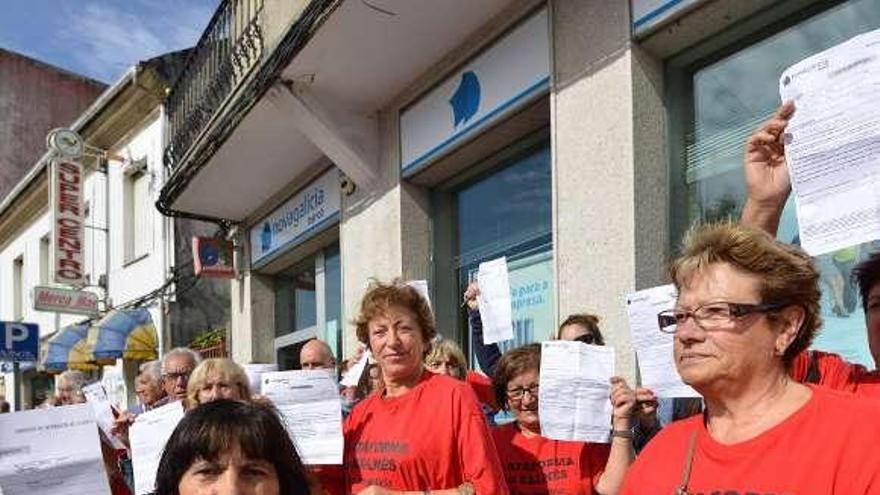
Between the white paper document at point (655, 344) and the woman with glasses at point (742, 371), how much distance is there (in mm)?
752

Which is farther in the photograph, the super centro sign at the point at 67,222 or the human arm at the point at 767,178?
the super centro sign at the point at 67,222

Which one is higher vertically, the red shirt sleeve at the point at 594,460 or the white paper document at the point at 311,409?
the white paper document at the point at 311,409

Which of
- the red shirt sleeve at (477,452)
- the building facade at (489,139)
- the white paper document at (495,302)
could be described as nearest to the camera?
the red shirt sleeve at (477,452)

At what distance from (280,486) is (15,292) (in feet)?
85.8

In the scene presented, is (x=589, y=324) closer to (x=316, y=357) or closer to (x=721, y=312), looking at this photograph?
(x=316, y=357)

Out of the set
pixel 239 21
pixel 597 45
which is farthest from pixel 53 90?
pixel 597 45

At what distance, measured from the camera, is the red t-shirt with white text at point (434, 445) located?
2.91 meters

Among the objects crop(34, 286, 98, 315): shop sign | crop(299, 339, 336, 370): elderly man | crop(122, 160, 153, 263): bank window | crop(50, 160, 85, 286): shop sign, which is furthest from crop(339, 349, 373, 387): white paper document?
crop(50, 160, 85, 286): shop sign

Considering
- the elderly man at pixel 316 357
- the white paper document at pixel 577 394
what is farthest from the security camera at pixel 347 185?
the white paper document at pixel 577 394

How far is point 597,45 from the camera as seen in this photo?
17.8 ft

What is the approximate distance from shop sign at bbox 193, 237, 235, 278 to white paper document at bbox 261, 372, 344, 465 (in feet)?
29.0

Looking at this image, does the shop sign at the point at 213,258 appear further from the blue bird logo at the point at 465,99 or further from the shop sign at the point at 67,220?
the shop sign at the point at 67,220

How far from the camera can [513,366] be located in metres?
3.41

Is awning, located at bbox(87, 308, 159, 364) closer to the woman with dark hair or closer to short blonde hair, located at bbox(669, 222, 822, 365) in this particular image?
the woman with dark hair
